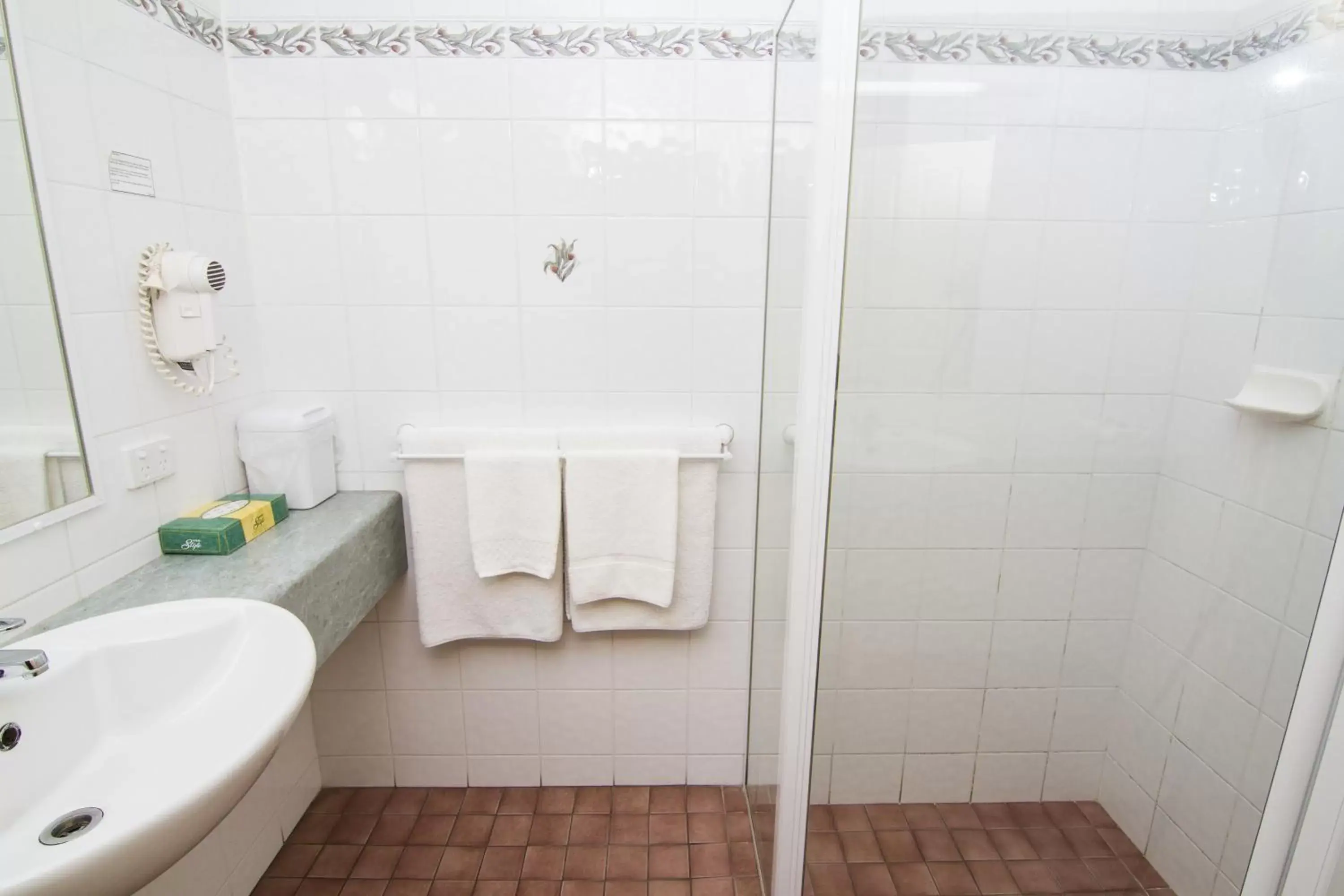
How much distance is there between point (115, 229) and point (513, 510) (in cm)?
91

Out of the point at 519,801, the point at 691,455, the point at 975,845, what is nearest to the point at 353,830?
the point at 519,801

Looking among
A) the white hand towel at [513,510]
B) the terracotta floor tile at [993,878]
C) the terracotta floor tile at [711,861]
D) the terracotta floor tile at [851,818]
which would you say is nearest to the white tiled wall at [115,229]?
the white hand towel at [513,510]

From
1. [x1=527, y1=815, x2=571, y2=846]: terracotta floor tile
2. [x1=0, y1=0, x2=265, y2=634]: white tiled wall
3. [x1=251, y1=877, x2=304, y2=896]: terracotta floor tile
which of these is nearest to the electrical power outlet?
[x1=0, y1=0, x2=265, y2=634]: white tiled wall

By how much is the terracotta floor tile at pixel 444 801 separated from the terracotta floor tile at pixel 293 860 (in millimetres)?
258

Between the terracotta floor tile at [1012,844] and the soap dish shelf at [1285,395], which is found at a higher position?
the soap dish shelf at [1285,395]

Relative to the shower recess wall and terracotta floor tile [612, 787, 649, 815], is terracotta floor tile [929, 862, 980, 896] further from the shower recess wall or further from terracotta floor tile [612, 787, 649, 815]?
terracotta floor tile [612, 787, 649, 815]

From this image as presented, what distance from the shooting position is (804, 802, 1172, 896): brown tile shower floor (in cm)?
137

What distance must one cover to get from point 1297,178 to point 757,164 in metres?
0.94

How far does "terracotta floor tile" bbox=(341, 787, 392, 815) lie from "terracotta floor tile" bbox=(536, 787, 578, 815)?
41cm

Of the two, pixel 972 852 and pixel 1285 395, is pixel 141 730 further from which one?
pixel 1285 395

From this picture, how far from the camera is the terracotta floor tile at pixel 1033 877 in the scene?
1.40 meters

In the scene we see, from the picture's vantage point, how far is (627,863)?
1.56 metres

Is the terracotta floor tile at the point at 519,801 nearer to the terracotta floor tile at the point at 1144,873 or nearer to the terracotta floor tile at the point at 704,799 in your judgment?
the terracotta floor tile at the point at 704,799

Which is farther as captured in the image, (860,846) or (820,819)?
(860,846)
